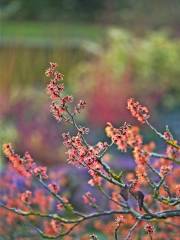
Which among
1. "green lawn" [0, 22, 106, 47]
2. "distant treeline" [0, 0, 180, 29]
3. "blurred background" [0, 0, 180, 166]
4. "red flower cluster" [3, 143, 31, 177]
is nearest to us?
"red flower cluster" [3, 143, 31, 177]

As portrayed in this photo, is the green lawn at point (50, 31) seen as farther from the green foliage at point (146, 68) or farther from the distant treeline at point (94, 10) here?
the green foliage at point (146, 68)

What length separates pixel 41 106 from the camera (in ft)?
38.3

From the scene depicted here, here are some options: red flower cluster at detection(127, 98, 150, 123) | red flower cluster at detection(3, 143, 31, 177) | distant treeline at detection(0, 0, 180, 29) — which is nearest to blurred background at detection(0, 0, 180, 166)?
distant treeline at detection(0, 0, 180, 29)

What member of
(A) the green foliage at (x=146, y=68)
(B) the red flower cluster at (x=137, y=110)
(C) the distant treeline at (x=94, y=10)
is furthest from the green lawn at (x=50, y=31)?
(B) the red flower cluster at (x=137, y=110)

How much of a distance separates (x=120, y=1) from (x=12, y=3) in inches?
137

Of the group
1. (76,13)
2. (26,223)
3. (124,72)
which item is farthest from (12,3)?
(26,223)

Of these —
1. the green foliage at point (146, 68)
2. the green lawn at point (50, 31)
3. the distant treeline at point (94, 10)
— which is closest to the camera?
the green foliage at point (146, 68)

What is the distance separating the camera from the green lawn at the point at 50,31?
22312mm

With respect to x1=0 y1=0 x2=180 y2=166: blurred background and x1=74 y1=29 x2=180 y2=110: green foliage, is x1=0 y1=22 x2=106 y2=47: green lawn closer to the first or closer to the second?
x1=0 y1=0 x2=180 y2=166: blurred background

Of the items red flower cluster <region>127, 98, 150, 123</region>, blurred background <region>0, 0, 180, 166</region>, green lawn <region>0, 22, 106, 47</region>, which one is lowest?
red flower cluster <region>127, 98, 150, 123</region>

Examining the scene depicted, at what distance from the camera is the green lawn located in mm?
22312

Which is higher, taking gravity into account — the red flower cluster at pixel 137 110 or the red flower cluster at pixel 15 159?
the red flower cluster at pixel 137 110

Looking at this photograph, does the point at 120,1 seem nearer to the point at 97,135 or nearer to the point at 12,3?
the point at 12,3

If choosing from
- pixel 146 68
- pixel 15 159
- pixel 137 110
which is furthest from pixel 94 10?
pixel 137 110
